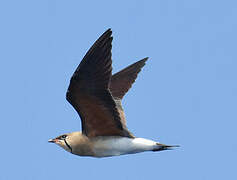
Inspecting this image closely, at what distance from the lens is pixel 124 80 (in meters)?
13.2

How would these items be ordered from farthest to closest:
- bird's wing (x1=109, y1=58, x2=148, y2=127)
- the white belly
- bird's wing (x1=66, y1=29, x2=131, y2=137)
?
bird's wing (x1=109, y1=58, x2=148, y2=127), the white belly, bird's wing (x1=66, y1=29, x2=131, y2=137)

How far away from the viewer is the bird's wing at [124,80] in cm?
1294

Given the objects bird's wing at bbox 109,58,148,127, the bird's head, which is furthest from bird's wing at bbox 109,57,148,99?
the bird's head

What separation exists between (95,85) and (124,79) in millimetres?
3009

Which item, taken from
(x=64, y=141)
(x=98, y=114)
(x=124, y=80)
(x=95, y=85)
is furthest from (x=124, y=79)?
(x=95, y=85)

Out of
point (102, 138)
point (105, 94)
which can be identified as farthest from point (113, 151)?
point (105, 94)

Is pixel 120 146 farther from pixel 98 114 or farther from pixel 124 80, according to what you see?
pixel 124 80

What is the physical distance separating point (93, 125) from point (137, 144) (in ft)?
3.01

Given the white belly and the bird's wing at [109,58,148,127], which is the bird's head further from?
the bird's wing at [109,58,148,127]

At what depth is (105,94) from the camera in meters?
10.3

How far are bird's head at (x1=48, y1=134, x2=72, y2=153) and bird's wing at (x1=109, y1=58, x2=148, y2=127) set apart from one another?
1.84m

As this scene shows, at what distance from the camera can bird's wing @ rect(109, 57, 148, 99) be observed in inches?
510

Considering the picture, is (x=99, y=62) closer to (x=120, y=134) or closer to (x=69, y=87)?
(x=69, y=87)

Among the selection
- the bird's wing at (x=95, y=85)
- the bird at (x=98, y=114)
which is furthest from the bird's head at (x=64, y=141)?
the bird's wing at (x=95, y=85)
